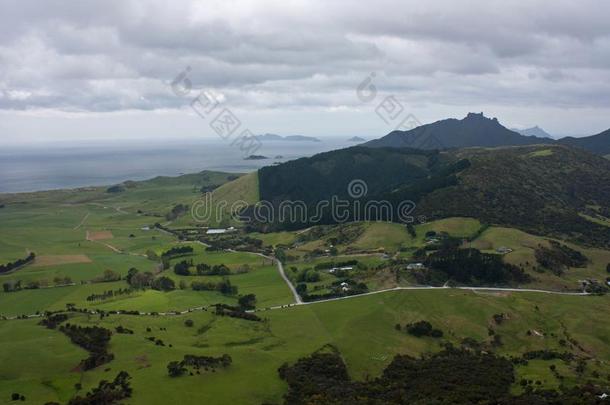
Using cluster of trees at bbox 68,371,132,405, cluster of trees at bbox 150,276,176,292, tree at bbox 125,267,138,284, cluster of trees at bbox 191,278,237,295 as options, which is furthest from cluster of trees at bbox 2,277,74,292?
cluster of trees at bbox 68,371,132,405

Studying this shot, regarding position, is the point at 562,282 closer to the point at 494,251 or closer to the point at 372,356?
the point at 494,251

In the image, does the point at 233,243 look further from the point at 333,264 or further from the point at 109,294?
the point at 109,294

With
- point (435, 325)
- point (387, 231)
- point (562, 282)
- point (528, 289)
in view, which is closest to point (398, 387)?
point (435, 325)

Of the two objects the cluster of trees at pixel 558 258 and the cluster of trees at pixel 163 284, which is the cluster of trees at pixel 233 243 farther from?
the cluster of trees at pixel 558 258

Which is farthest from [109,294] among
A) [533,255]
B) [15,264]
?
[533,255]

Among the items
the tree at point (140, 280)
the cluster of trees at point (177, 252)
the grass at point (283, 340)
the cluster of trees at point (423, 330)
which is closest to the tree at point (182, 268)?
the tree at point (140, 280)

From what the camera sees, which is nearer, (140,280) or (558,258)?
(140,280)

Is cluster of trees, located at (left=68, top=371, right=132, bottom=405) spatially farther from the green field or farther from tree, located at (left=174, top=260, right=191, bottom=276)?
tree, located at (left=174, top=260, right=191, bottom=276)
